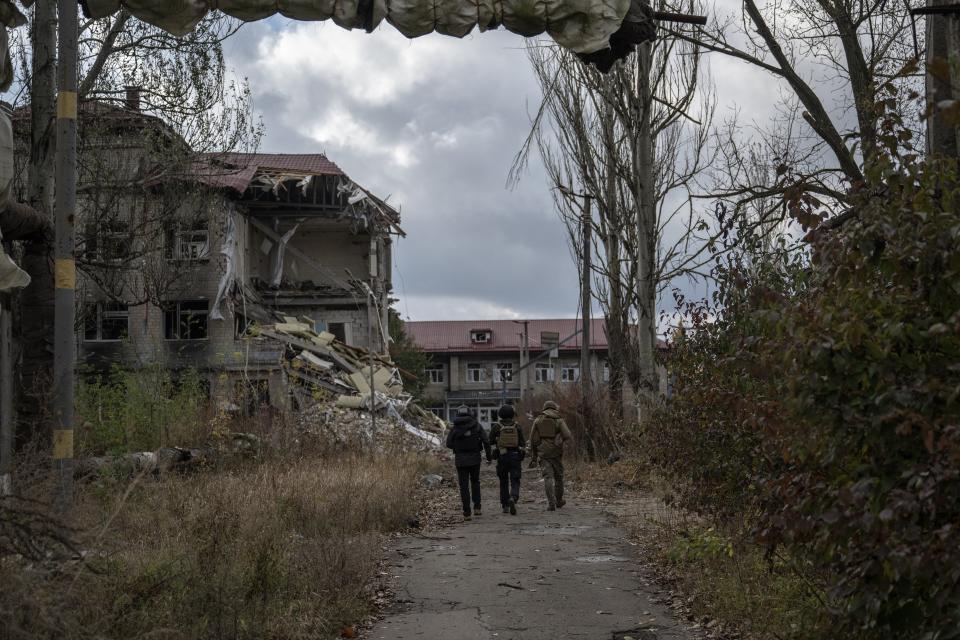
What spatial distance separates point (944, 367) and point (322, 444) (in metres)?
16.3

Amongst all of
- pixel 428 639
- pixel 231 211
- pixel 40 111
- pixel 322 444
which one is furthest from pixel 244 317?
pixel 428 639

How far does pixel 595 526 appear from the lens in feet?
49.0

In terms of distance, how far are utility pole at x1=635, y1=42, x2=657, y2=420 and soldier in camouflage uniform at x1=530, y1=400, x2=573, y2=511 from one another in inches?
154

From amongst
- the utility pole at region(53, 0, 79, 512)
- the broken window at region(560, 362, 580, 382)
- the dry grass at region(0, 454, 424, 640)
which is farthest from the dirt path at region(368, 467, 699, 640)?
the broken window at region(560, 362, 580, 382)

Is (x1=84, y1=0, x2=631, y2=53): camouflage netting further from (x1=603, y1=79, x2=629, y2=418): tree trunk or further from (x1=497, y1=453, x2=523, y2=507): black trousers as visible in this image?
(x1=603, y1=79, x2=629, y2=418): tree trunk

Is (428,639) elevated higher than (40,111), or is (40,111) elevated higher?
(40,111)

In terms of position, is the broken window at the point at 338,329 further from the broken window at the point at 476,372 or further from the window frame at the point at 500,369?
the broken window at the point at 476,372

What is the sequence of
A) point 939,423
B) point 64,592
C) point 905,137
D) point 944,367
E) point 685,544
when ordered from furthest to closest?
point 685,544, point 64,592, point 905,137, point 944,367, point 939,423

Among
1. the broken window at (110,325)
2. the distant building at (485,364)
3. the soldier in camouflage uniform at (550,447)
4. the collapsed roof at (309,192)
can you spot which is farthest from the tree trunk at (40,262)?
the distant building at (485,364)

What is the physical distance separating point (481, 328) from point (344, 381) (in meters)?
43.8

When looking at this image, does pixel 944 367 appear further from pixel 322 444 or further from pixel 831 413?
pixel 322 444

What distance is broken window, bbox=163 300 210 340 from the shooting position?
3919 centimetres

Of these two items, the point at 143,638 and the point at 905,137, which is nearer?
the point at 905,137

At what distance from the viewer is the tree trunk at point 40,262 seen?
11326mm
